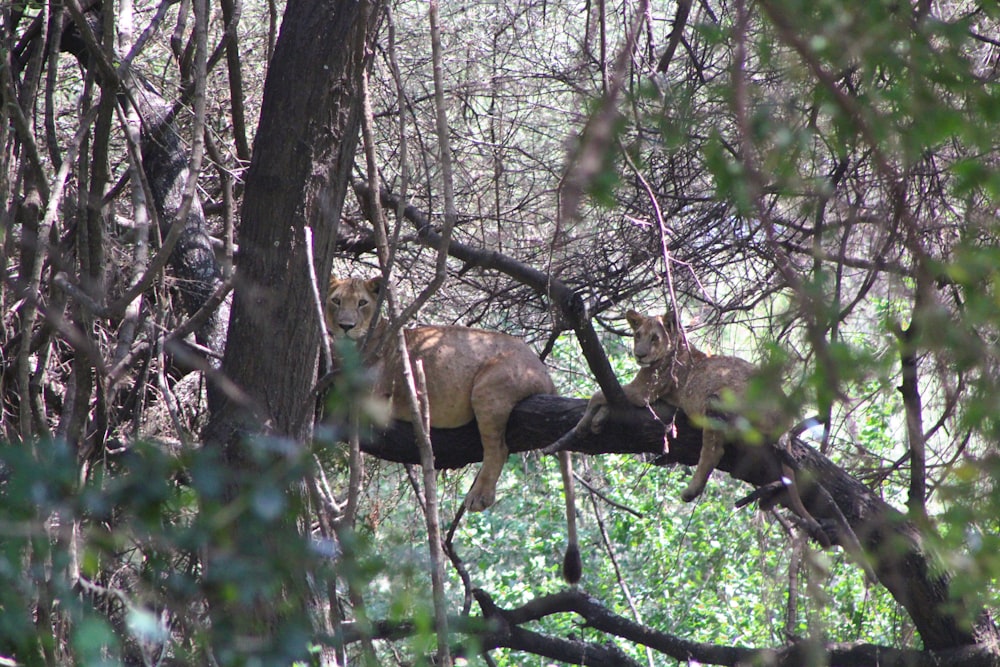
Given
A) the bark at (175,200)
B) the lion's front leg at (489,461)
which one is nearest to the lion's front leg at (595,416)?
the lion's front leg at (489,461)

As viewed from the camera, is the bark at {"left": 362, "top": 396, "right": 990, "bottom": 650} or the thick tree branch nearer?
the bark at {"left": 362, "top": 396, "right": 990, "bottom": 650}

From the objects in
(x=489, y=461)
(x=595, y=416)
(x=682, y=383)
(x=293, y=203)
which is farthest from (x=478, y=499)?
(x=293, y=203)

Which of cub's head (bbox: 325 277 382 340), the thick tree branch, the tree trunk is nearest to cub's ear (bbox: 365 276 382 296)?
cub's head (bbox: 325 277 382 340)

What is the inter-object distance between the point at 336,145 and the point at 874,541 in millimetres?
3583

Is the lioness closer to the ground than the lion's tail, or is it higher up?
higher up

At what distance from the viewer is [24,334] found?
3.77m

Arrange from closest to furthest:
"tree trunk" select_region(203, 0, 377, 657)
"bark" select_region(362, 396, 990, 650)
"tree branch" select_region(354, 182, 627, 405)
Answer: "tree trunk" select_region(203, 0, 377, 657) → "tree branch" select_region(354, 182, 627, 405) → "bark" select_region(362, 396, 990, 650)

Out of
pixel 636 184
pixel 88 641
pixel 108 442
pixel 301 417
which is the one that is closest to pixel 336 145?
pixel 301 417

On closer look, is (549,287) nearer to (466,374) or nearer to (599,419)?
(599,419)

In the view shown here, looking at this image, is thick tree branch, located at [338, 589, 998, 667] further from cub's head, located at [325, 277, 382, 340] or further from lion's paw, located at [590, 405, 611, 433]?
cub's head, located at [325, 277, 382, 340]

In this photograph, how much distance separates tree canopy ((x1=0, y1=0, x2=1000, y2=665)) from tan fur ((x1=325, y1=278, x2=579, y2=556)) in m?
0.15

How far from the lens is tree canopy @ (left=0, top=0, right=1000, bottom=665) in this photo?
6.10ft

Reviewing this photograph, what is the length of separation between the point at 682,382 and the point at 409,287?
88.6 inches

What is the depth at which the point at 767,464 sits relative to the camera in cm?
555
